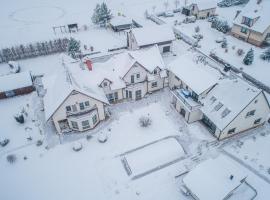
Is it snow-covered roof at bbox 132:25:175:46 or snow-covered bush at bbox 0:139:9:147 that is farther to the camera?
snow-covered roof at bbox 132:25:175:46

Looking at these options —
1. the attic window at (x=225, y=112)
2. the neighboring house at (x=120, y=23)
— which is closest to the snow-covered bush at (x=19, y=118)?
the attic window at (x=225, y=112)

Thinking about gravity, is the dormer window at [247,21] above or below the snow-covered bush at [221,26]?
above

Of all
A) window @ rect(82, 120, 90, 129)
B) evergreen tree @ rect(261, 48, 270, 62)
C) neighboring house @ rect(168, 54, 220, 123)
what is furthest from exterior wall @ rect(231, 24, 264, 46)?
window @ rect(82, 120, 90, 129)

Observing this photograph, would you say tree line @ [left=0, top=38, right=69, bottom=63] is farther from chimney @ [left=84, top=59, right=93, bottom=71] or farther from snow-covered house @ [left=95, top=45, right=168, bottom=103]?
chimney @ [left=84, top=59, right=93, bottom=71]

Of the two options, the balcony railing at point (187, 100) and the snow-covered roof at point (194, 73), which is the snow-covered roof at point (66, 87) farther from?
the snow-covered roof at point (194, 73)

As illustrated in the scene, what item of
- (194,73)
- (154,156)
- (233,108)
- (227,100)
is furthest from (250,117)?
(154,156)

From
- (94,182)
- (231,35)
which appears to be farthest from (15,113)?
(231,35)

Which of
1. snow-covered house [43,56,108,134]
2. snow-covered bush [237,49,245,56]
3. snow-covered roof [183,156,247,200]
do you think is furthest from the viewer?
snow-covered bush [237,49,245,56]
